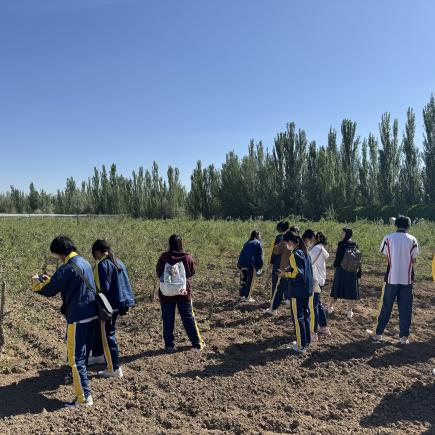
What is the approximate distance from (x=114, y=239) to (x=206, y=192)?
89.0ft

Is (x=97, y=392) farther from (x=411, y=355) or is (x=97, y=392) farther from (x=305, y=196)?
(x=305, y=196)

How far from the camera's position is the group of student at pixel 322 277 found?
16.9 feet

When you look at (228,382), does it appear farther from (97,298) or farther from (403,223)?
(403,223)

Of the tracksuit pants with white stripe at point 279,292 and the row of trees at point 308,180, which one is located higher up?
the row of trees at point 308,180

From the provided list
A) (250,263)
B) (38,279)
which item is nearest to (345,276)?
(250,263)

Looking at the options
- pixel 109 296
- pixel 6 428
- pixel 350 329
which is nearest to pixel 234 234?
pixel 350 329

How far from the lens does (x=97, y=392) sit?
401 centimetres

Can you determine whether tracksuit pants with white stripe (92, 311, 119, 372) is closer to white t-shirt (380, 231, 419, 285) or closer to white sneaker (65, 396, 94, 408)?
white sneaker (65, 396, 94, 408)

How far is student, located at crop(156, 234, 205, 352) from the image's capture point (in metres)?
4.93

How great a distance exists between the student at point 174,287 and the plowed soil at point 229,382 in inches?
10.3

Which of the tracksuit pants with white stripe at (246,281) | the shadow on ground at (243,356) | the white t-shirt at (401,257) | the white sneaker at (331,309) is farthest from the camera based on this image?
the tracksuit pants with white stripe at (246,281)

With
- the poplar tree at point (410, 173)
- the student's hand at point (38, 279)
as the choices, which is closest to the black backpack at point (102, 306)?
the student's hand at point (38, 279)

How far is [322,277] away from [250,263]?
1.60 meters

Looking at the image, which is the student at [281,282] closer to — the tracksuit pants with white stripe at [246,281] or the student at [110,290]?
the tracksuit pants with white stripe at [246,281]
